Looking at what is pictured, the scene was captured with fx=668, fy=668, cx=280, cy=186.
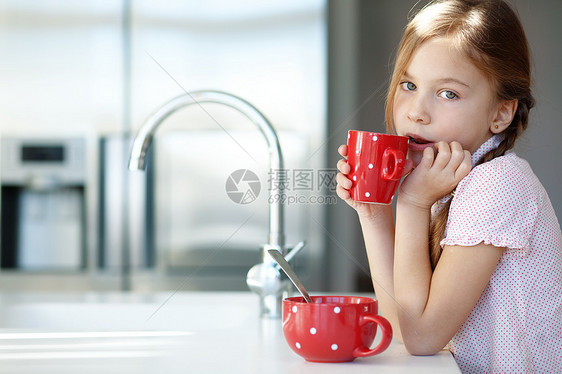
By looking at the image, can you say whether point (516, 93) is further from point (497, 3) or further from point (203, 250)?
point (203, 250)

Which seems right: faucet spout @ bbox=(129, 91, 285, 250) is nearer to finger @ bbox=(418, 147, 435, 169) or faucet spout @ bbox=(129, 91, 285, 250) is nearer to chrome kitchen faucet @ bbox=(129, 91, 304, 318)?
chrome kitchen faucet @ bbox=(129, 91, 304, 318)

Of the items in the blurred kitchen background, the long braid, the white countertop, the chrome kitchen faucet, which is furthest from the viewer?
the blurred kitchen background

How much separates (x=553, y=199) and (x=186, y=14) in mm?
1475

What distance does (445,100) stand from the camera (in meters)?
0.93

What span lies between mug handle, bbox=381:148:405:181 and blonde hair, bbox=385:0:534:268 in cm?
17

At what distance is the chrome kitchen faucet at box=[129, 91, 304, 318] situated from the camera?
1091mm

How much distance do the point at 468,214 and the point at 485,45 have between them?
25 cm

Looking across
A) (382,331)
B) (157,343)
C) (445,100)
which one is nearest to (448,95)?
(445,100)

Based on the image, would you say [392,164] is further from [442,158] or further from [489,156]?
[489,156]

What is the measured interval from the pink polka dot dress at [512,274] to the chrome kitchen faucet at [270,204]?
A: 32 centimetres

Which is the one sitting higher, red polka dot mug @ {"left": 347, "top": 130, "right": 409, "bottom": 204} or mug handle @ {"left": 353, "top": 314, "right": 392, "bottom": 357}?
red polka dot mug @ {"left": 347, "top": 130, "right": 409, "bottom": 204}

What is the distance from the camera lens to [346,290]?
2.39 m

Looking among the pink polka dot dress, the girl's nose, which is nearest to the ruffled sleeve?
the pink polka dot dress

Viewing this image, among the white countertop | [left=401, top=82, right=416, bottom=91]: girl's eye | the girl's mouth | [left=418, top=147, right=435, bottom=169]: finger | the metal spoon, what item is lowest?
the white countertop
